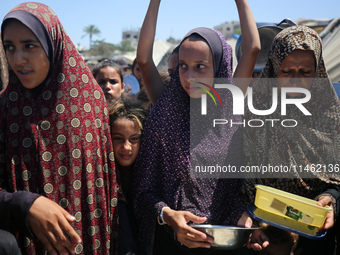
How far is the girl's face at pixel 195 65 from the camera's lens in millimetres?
2021

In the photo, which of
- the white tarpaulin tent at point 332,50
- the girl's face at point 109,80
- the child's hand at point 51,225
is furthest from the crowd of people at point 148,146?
the white tarpaulin tent at point 332,50

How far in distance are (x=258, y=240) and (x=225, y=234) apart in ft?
1.18

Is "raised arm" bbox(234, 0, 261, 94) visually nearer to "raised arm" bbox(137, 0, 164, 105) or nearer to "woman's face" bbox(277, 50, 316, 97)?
"woman's face" bbox(277, 50, 316, 97)

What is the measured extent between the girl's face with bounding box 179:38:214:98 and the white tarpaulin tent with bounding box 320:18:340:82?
5.77 metres

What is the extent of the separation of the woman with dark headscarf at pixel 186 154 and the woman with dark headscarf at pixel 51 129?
0.26 meters

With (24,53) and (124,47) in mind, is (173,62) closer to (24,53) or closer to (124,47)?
(24,53)

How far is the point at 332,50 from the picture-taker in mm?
7387

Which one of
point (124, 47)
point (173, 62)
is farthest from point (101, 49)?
point (173, 62)

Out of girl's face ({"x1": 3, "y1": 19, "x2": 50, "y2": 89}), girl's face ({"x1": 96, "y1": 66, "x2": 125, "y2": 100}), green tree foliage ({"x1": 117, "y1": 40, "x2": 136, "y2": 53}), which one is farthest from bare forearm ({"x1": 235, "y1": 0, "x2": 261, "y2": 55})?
green tree foliage ({"x1": 117, "y1": 40, "x2": 136, "y2": 53})

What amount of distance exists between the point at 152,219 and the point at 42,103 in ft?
2.79

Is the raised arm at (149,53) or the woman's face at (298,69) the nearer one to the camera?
the woman's face at (298,69)

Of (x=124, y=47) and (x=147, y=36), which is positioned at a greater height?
(x=147, y=36)

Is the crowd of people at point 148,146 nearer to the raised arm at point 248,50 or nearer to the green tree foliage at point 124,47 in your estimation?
the raised arm at point 248,50

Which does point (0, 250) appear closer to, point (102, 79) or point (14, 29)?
point (14, 29)
